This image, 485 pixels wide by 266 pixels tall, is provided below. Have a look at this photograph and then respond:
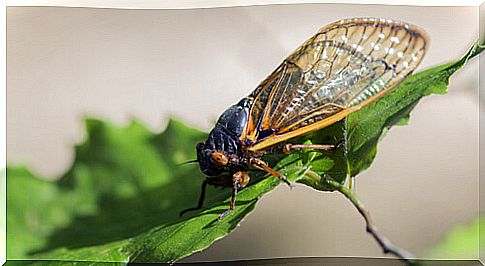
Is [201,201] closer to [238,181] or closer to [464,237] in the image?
[238,181]

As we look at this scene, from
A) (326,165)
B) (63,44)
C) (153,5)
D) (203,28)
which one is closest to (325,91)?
(326,165)

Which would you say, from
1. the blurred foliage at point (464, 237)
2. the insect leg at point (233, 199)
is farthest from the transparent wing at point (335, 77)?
the blurred foliage at point (464, 237)

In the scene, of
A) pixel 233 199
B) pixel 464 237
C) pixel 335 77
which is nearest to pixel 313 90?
pixel 335 77

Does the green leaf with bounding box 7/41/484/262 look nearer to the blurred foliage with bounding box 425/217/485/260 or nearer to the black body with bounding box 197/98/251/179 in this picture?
the black body with bounding box 197/98/251/179

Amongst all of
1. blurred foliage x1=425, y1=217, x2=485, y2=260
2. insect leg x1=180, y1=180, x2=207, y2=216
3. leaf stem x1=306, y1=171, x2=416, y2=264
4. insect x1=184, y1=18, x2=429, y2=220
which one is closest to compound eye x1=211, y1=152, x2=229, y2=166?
insect x1=184, y1=18, x2=429, y2=220

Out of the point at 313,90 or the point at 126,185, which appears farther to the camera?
the point at 126,185

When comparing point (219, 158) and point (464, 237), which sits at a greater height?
point (219, 158)

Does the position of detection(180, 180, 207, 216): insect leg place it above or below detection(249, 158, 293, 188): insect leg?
below
